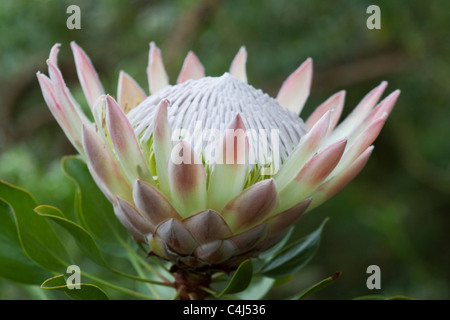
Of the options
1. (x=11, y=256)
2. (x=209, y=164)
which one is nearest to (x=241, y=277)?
(x=209, y=164)

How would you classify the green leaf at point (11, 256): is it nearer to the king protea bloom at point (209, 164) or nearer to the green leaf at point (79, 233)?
the green leaf at point (79, 233)

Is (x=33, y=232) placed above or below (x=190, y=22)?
below

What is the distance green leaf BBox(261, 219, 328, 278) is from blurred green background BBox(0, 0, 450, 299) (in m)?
1.00

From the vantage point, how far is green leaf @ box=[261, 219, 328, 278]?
100 centimetres

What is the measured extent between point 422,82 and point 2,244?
2.17 m

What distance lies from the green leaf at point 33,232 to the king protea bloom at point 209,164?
153 millimetres

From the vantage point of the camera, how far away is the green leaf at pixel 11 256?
94 centimetres

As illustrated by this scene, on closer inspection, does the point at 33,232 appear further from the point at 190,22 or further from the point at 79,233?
the point at 190,22

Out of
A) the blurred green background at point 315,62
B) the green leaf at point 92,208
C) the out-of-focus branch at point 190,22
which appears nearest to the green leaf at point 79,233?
the green leaf at point 92,208

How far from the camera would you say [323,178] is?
2.74 ft

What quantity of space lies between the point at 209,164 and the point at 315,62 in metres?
1.78

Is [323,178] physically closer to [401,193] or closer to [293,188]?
[293,188]

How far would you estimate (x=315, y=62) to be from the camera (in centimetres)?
248
